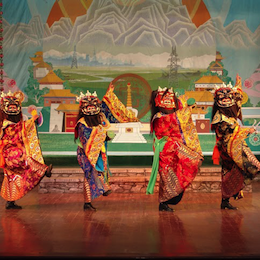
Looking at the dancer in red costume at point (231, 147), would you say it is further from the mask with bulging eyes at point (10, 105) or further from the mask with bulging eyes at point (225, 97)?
the mask with bulging eyes at point (10, 105)

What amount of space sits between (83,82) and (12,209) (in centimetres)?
368

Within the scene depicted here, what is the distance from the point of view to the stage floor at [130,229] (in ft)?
14.4

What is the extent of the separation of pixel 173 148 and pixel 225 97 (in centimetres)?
88

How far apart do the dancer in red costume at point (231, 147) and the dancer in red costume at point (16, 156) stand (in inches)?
86.3

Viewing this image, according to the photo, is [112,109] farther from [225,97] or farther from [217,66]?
[217,66]

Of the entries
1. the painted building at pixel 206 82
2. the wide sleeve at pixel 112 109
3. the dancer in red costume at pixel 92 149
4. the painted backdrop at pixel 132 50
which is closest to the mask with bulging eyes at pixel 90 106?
the dancer in red costume at pixel 92 149

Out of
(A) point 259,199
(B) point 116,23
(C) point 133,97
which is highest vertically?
(B) point 116,23

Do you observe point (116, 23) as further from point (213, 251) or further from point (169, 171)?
point (213, 251)

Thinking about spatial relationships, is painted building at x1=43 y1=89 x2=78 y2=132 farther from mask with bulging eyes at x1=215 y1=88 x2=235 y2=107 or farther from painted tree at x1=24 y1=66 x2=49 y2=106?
mask with bulging eyes at x1=215 y1=88 x2=235 y2=107

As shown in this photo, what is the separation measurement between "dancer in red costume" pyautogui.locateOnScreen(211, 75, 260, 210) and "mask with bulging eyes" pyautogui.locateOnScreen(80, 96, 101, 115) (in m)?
1.46

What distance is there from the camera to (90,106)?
6.59m

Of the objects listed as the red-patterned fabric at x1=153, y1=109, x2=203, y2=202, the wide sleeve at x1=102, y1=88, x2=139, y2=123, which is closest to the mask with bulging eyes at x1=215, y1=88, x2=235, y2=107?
the red-patterned fabric at x1=153, y1=109, x2=203, y2=202

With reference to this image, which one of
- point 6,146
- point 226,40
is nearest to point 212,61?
point 226,40

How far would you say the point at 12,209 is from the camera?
666 cm
